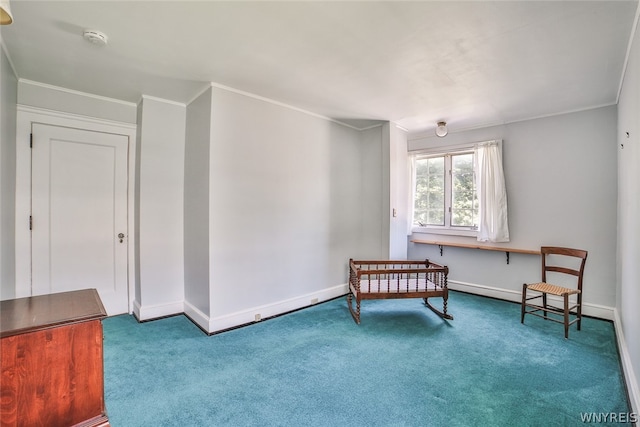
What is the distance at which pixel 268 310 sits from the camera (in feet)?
10.8

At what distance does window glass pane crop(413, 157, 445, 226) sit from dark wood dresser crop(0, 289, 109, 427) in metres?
4.47

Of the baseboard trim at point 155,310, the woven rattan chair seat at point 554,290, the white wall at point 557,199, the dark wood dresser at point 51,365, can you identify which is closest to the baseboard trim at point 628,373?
the woven rattan chair seat at point 554,290

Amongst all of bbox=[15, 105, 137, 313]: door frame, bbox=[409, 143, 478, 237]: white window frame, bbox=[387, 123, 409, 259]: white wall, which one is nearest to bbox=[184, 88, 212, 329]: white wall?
bbox=[15, 105, 137, 313]: door frame

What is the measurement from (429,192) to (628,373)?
10.1 ft

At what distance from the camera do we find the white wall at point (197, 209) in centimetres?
293

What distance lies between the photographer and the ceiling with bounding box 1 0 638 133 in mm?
1789

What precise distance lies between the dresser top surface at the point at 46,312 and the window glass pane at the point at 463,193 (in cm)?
448

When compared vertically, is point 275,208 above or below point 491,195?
below

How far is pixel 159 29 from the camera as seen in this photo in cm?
197

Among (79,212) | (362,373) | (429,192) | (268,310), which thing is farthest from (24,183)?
(429,192)

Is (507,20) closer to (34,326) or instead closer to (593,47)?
(593,47)

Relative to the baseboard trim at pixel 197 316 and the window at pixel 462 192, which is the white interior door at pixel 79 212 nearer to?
the baseboard trim at pixel 197 316

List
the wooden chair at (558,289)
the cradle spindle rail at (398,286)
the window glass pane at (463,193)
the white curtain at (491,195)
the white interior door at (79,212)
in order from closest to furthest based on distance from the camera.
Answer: the white interior door at (79,212) < the wooden chair at (558,289) < the cradle spindle rail at (398,286) < the white curtain at (491,195) < the window glass pane at (463,193)

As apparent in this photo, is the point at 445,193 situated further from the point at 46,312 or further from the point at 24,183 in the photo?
the point at 24,183
